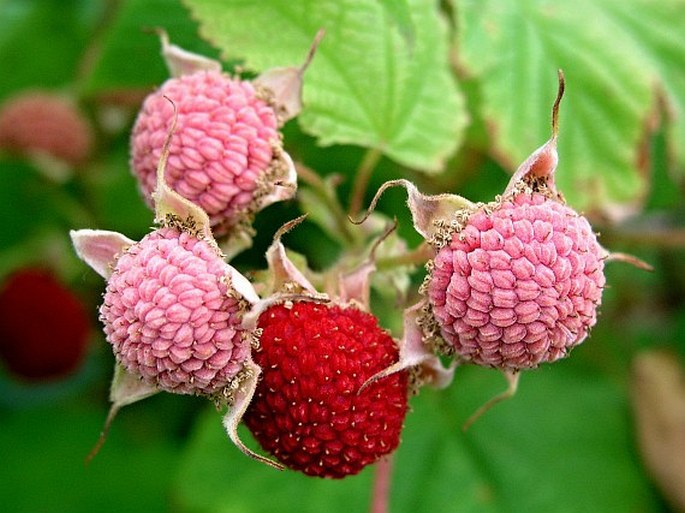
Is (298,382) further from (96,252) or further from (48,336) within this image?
(48,336)

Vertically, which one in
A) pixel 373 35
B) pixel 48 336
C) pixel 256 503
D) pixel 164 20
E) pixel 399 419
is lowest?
pixel 256 503

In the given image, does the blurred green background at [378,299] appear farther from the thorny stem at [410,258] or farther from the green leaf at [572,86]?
the thorny stem at [410,258]

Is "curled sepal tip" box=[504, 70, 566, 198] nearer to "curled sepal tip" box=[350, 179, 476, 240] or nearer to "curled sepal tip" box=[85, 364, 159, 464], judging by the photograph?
"curled sepal tip" box=[350, 179, 476, 240]

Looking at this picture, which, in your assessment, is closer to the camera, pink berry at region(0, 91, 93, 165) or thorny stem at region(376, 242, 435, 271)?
thorny stem at region(376, 242, 435, 271)

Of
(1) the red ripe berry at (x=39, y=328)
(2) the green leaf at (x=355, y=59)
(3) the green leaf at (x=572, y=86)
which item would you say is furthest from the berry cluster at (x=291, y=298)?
(1) the red ripe berry at (x=39, y=328)

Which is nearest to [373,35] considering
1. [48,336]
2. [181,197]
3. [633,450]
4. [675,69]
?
[181,197]

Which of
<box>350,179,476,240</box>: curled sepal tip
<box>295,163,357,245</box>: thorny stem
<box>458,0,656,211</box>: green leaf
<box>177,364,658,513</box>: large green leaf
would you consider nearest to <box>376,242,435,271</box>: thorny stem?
<box>350,179,476,240</box>: curled sepal tip

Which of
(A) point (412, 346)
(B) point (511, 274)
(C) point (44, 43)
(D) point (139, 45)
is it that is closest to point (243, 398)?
(A) point (412, 346)
